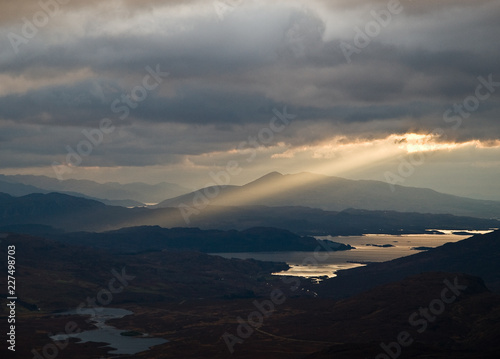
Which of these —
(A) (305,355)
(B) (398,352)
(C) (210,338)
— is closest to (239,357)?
(A) (305,355)

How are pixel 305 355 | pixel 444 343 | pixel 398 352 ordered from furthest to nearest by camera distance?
pixel 444 343
pixel 305 355
pixel 398 352

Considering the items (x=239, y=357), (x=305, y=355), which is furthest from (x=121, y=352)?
(x=305, y=355)

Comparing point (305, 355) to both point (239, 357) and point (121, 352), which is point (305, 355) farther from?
point (121, 352)

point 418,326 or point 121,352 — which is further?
point 418,326

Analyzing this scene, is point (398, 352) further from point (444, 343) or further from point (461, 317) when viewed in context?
point (461, 317)

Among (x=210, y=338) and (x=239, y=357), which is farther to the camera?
(x=210, y=338)

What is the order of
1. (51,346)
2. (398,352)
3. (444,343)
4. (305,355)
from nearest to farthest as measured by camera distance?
1. (398,352)
2. (305,355)
3. (444,343)
4. (51,346)

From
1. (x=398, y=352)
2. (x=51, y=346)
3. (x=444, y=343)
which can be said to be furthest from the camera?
(x=51, y=346)

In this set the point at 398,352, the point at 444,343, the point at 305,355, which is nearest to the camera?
the point at 398,352

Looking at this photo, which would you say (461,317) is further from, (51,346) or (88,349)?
(51,346)
